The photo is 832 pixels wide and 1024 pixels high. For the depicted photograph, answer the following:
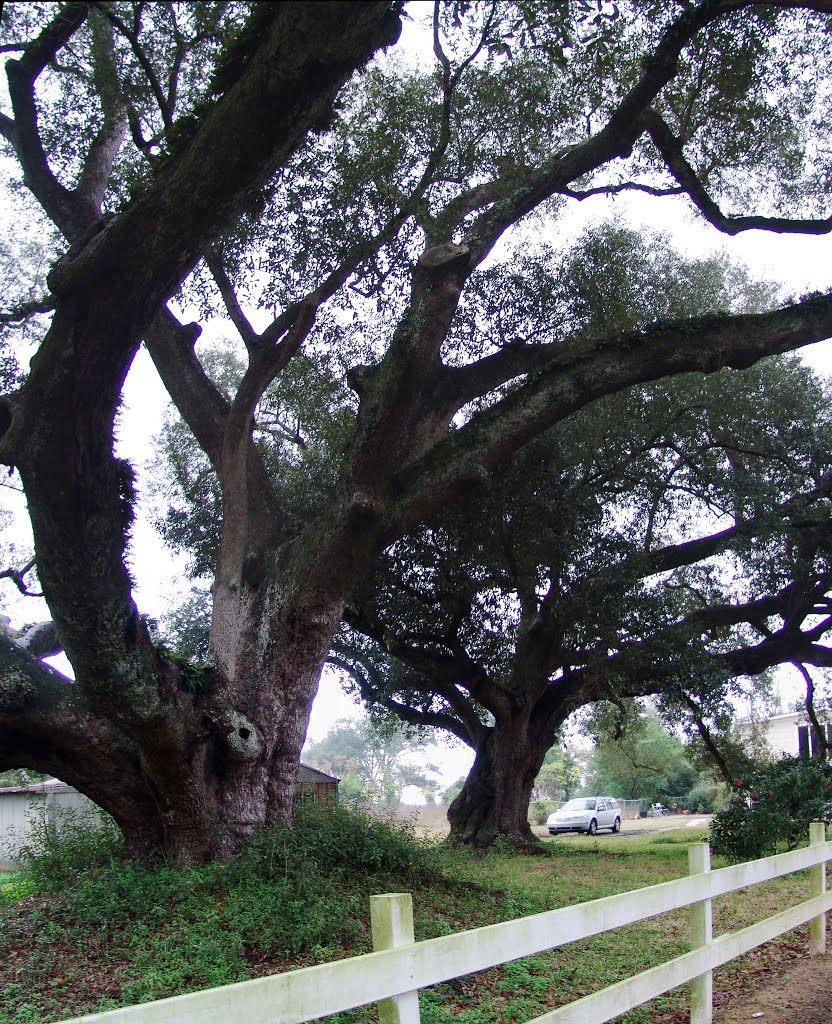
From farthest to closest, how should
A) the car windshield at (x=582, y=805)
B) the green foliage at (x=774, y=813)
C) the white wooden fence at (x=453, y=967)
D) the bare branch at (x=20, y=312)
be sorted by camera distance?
the car windshield at (x=582, y=805), the green foliage at (x=774, y=813), the bare branch at (x=20, y=312), the white wooden fence at (x=453, y=967)

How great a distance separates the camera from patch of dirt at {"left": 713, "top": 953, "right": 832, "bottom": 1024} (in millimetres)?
5629

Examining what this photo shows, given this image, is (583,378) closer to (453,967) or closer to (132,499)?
(132,499)

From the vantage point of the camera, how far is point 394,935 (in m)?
3.25

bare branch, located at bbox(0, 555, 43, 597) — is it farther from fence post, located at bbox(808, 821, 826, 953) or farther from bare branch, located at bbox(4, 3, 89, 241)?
fence post, located at bbox(808, 821, 826, 953)

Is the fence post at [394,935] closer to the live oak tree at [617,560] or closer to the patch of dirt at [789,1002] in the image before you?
the patch of dirt at [789,1002]

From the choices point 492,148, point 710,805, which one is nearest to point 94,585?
point 492,148

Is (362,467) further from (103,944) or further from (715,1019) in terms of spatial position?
(715,1019)

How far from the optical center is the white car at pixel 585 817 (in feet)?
111

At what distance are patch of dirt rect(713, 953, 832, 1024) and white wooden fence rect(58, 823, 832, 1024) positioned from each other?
14.7 inches

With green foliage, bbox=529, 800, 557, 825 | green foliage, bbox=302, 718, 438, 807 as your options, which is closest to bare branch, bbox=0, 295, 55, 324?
green foliage, bbox=529, 800, 557, 825

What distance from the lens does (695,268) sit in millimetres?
16938

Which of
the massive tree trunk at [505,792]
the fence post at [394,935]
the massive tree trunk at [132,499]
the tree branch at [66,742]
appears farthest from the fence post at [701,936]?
the massive tree trunk at [505,792]

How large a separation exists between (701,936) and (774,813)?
8.69m

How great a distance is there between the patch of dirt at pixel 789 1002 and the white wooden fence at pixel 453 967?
37 centimetres
